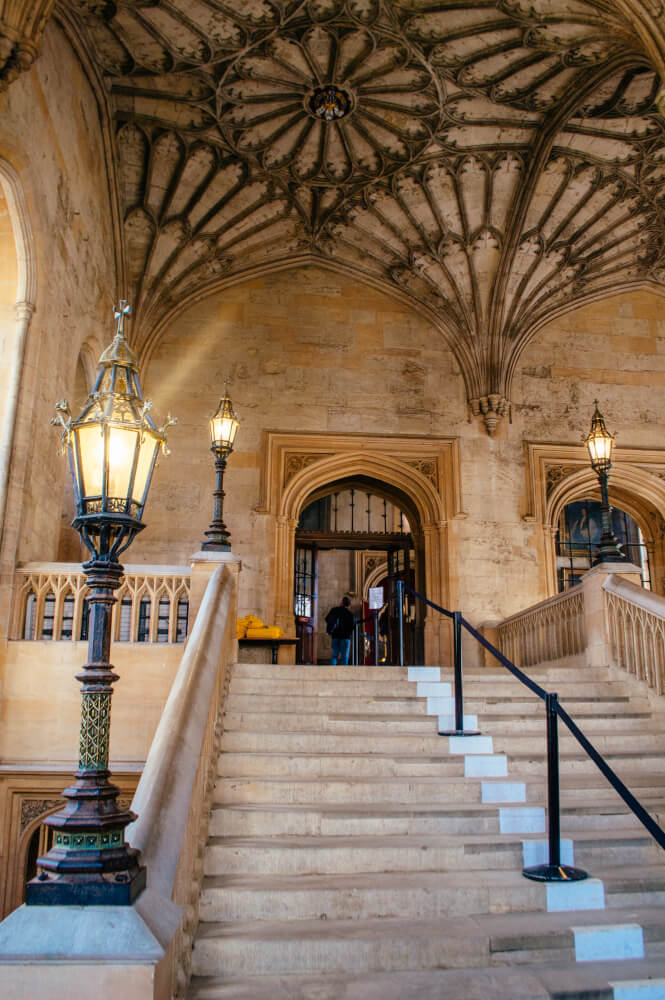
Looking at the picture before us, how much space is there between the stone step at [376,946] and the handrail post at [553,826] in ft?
1.20

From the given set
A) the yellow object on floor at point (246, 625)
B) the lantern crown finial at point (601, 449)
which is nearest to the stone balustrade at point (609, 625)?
the lantern crown finial at point (601, 449)

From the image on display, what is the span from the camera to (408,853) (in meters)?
3.89

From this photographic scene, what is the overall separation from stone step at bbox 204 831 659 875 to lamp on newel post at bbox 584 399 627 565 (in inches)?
139

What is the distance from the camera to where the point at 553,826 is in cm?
383

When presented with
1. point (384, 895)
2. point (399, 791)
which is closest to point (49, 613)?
point (399, 791)

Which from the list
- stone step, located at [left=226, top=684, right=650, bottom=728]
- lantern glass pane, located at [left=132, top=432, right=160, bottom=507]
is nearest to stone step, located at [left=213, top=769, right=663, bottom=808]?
stone step, located at [left=226, top=684, right=650, bottom=728]

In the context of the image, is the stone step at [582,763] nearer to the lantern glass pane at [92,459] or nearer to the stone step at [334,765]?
the stone step at [334,765]

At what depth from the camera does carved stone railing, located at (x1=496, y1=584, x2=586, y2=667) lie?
7848 mm

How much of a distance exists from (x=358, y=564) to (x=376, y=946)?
16.9 m

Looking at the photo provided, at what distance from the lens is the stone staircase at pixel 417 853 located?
3.16 m

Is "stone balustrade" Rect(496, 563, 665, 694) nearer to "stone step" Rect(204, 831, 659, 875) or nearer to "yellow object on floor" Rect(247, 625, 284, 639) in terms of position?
"stone step" Rect(204, 831, 659, 875)

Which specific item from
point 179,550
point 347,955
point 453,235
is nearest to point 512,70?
point 453,235

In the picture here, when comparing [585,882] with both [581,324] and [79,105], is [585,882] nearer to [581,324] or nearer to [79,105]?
[79,105]

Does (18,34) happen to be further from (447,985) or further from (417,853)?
(447,985)
